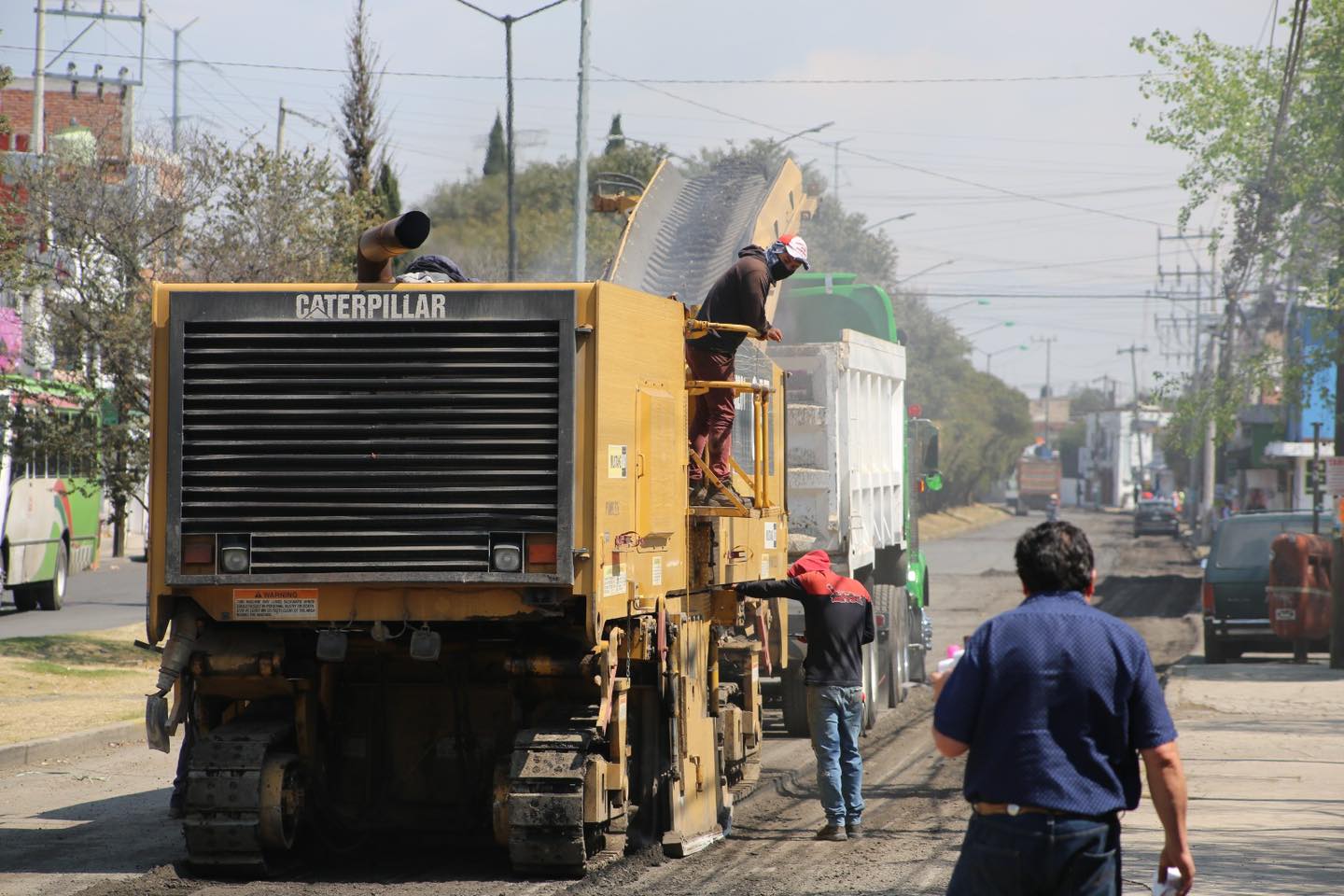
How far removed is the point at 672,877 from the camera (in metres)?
9.27

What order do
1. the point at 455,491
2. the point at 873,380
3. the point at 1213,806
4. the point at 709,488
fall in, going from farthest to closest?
the point at 873,380 < the point at 1213,806 < the point at 709,488 < the point at 455,491

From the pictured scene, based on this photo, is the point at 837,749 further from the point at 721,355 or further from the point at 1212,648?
the point at 1212,648

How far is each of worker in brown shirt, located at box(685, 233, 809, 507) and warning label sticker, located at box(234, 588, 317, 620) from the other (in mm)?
2614

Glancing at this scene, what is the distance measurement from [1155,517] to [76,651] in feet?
197

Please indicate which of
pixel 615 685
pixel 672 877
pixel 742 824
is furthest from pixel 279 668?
pixel 742 824

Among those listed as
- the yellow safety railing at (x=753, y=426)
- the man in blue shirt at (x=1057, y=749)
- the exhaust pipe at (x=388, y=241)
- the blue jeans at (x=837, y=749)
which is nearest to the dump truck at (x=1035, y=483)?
the yellow safety railing at (x=753, y=426)

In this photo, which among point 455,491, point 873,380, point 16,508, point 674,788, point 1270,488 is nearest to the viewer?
point 455,491

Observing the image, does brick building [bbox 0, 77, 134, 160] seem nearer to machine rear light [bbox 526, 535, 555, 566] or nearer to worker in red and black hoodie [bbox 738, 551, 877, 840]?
worker in red and black hoodie [bbox 738, 551, 877, 840]

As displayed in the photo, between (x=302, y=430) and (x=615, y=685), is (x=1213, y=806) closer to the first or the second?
(x=615, y=685)

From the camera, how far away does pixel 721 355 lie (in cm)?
1063

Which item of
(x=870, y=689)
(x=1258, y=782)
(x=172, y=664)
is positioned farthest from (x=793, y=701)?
(x=172, y=664)

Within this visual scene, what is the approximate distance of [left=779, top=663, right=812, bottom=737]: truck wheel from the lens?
15.5 m

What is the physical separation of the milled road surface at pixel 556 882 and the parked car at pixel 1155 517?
6084cm

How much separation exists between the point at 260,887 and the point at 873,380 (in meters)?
9.36
